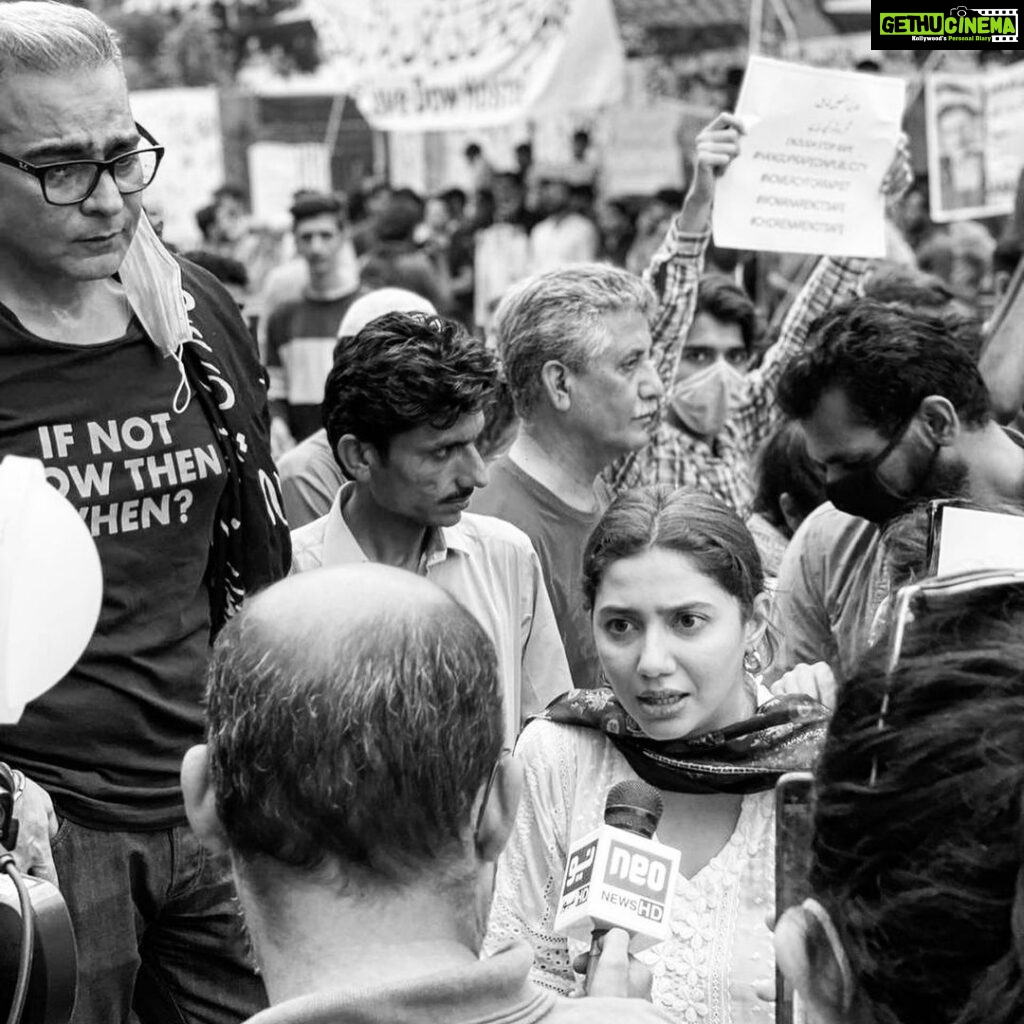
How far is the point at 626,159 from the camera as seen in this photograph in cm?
1480

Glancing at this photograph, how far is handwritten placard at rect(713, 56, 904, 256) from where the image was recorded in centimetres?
523

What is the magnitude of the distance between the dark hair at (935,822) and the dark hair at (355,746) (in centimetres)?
37

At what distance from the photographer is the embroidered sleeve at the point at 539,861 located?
118 inches

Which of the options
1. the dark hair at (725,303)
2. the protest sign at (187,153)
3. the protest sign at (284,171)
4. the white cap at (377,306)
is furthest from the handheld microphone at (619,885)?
the protest sign at (187,153)

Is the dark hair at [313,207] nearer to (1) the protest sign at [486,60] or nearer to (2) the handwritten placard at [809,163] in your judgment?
(1) the protest sign at [486,60]

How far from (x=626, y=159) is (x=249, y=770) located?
13.5 m

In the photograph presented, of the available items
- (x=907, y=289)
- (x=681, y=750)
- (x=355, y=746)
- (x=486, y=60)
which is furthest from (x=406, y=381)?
(x=486, y=60)

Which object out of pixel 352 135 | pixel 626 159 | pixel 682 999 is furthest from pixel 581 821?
pixel 352 135

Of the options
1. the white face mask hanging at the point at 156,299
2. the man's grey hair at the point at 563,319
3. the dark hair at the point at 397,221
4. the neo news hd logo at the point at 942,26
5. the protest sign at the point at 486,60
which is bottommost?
the dark hair at the point at 397,221

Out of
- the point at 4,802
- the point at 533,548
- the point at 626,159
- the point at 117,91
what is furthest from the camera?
the point at 626,159

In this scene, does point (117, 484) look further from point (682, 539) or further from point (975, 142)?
point (975, 142)

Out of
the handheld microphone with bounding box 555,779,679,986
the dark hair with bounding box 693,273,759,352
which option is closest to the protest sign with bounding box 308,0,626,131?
the dark hair with bounding box 693,273,759,352

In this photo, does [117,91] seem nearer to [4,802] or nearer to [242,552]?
[242,552]

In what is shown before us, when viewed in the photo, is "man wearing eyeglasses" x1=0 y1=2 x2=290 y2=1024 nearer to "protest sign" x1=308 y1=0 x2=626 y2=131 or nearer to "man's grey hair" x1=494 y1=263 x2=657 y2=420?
"man's grey hair" x1=494 y1=263 x2=657 y2=420
